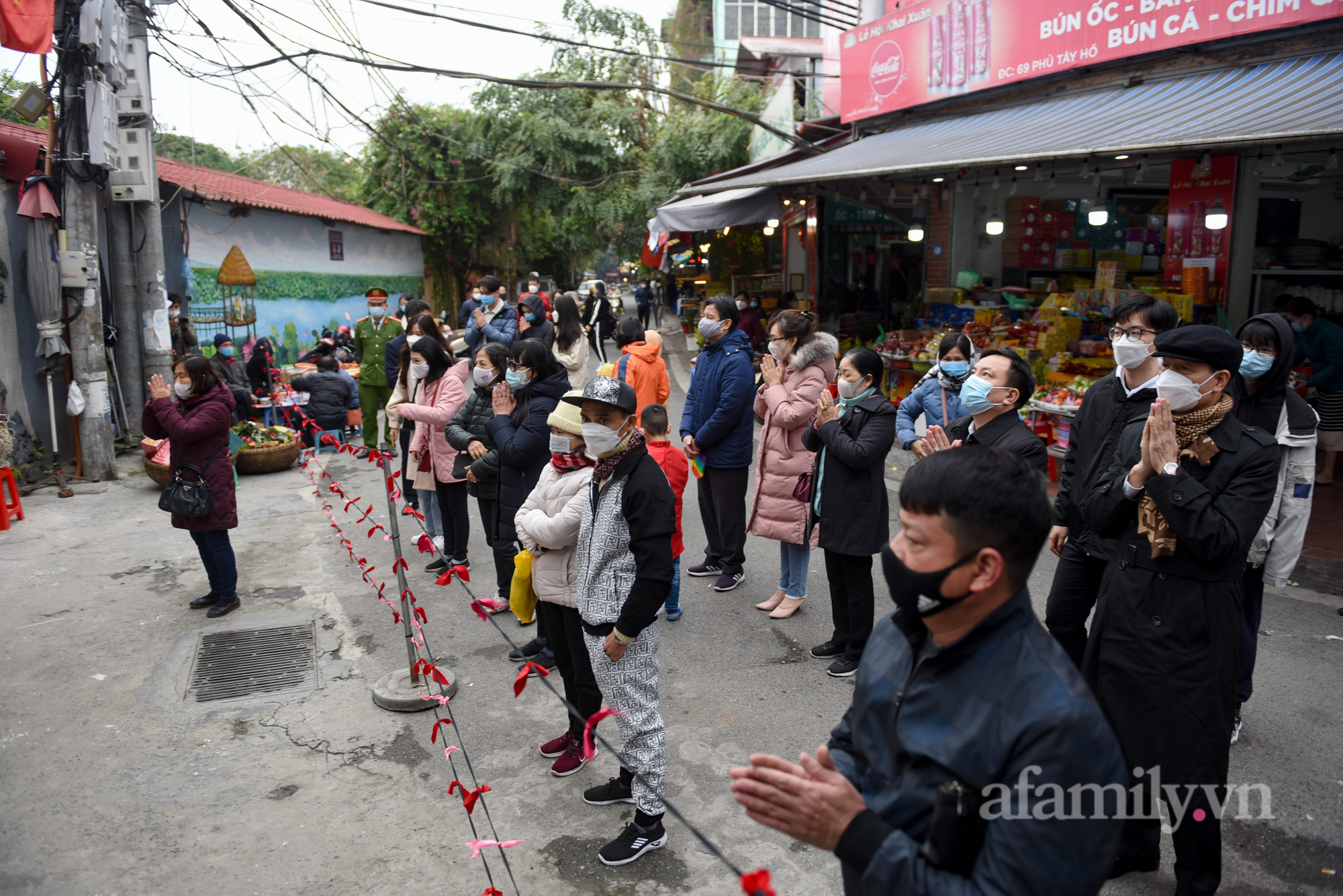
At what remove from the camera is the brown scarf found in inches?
110

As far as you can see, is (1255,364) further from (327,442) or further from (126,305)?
(126,305)

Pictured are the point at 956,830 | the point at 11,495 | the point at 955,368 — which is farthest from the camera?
the point at 11,495

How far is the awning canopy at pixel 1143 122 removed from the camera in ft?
19.8

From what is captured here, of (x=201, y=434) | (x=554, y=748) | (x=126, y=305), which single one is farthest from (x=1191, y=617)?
(x=126, y=305)

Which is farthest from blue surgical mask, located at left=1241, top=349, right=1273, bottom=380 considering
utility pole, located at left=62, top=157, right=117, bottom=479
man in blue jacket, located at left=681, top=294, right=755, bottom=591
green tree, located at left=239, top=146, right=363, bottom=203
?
green tree, located at left=239, top=146, right=363, bottom=203

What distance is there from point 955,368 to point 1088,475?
1.88 metres

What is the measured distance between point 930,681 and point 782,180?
9.60m

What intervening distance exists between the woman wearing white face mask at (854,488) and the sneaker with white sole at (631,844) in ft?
5.72

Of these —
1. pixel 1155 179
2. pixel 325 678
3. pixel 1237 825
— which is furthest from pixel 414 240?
pixel 1237 825

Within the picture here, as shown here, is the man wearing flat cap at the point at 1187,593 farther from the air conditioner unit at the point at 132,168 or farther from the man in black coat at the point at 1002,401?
the air conditioner unit at the point at 132,168

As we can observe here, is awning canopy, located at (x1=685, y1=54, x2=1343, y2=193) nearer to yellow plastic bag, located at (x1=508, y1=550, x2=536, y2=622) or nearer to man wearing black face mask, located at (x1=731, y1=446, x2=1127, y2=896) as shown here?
yellow plastic bag, located at (x1=508, y1=550, x2=536, y2=622)

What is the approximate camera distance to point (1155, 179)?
36.6 ft

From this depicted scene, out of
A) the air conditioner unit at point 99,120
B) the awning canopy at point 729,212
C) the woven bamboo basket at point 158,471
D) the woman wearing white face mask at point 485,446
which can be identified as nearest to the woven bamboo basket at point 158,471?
the woven bamboo basket at point 158,471

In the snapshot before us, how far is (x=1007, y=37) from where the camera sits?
9898mm
